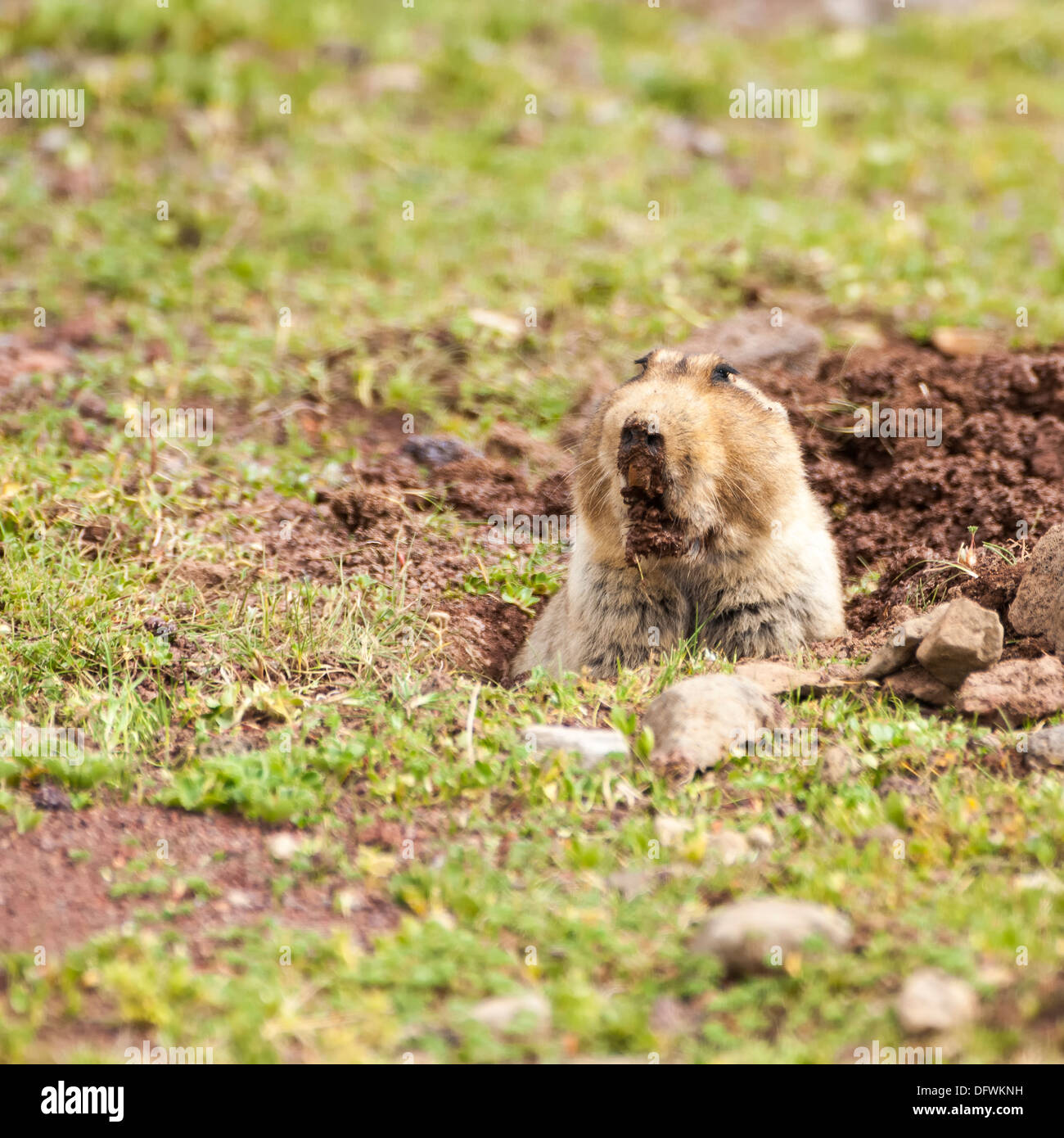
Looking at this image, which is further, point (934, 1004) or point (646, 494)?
point (646, 494)

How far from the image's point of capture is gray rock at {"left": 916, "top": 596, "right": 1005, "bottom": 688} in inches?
156

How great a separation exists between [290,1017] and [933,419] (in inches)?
172

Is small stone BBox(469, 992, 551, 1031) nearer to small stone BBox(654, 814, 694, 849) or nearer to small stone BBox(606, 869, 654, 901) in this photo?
small stone BBox(606, 869, 654, 901)

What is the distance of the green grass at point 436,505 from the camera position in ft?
9.36

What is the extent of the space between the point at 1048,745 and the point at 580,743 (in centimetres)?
131

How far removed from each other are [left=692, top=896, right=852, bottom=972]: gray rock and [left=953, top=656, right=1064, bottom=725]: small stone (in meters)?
1.22

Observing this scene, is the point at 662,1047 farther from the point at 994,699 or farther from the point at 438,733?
the point at 994,699

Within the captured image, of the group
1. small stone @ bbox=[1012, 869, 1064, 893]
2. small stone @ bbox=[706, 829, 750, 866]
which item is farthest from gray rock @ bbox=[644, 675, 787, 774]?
small stone @ bbox=[1012, 869, 1064, 893]

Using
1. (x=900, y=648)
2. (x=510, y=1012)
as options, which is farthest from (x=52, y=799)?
(x=900, y=648)

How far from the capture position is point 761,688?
4.04 m

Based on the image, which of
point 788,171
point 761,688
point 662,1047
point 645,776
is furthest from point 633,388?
point 788,171

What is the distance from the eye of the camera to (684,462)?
4480 millimetres

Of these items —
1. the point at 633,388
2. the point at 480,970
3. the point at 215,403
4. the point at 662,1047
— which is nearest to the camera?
the point at 662,1047

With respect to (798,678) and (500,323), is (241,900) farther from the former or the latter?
(500,323)
